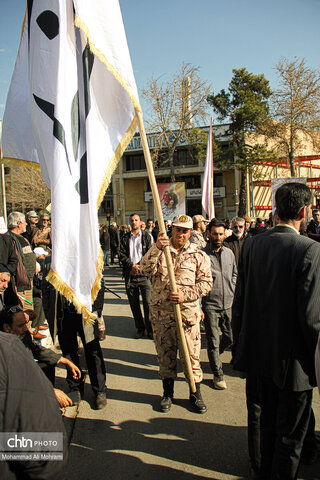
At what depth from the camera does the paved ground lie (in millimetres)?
2912

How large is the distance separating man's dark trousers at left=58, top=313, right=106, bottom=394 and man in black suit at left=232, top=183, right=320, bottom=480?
189 centimetres

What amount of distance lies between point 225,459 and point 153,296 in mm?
1692

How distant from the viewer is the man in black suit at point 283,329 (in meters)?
2.28

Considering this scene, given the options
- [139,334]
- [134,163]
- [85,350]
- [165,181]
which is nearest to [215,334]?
[85,350]

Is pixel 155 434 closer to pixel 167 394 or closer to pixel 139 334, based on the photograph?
pixel 167 394

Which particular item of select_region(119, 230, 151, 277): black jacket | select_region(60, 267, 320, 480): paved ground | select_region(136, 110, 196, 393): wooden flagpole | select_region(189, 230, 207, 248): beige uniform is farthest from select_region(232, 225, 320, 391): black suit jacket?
select_region(119, 230, 151, 277): black jacket

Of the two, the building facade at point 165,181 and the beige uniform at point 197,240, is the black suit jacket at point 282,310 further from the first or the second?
the building facade at point 165,181

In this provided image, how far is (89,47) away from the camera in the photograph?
308cm

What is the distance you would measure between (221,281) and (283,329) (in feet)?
7.81

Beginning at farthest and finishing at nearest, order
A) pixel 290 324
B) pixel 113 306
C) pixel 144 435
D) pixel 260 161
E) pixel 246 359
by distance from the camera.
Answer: pixel 260 161 < pixel 113 306 < pixel 144 435 < pixel 246 359 < pixel 290 324

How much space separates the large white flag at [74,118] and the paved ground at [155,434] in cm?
130

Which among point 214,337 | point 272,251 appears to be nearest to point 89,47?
point 272,251

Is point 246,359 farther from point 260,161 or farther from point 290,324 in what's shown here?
point 260,161

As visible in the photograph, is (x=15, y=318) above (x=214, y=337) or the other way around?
above
